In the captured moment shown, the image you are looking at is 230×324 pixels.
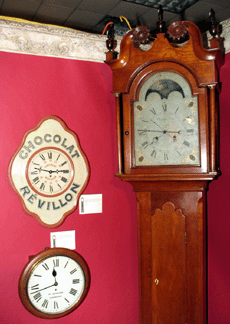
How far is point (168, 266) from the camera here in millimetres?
2213

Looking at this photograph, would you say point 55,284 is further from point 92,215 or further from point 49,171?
point 49,171

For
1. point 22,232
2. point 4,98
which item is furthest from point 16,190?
point 4,98

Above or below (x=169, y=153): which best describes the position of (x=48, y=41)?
above

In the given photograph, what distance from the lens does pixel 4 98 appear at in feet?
7.06

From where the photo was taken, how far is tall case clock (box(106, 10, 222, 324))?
2.05m

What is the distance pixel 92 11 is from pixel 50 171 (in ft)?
6.27

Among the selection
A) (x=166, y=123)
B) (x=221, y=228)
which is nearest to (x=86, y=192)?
(x=166, y=123)

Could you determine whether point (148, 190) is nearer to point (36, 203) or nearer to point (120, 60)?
point (36, 203)

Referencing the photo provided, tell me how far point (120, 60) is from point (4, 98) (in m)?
0.89

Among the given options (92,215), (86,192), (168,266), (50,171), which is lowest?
(168,266)

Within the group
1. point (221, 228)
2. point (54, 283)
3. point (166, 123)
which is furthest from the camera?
point (221, 228)

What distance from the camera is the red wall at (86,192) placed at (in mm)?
2154

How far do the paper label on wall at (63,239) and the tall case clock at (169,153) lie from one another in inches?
21.0

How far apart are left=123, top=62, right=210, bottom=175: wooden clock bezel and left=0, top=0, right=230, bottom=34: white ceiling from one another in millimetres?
1240
